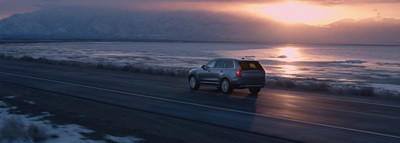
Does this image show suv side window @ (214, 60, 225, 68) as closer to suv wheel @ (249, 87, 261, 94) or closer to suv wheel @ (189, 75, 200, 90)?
suv wheel @ (189, 75, 200, 90)

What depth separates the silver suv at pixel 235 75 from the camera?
1762 centimetres

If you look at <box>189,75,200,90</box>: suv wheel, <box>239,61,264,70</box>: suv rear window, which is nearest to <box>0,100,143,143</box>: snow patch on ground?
<box>239,61,264,70</box>: suv rear window

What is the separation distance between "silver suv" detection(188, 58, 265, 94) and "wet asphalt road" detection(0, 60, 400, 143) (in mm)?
442

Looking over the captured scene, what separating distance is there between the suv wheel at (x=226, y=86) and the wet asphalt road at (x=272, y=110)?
10.7 inches

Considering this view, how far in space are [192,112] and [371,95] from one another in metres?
10.5

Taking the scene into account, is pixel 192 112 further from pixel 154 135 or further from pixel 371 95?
pixel 371 95

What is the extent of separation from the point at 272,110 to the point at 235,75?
4314mm

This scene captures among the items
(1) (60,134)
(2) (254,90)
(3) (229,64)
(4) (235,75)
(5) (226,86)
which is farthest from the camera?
(2) (254,90)

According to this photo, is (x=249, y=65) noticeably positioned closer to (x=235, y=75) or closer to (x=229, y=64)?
(x=235, y=75)

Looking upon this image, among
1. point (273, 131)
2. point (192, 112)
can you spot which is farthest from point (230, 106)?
point (273, 131)

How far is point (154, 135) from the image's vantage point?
31.3 feet

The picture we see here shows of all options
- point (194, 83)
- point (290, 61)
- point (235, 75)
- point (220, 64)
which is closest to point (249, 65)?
point (235, 75)

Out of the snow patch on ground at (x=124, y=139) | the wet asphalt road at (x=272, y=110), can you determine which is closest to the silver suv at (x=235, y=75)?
the wet asphalt road at (x=272, y=110)

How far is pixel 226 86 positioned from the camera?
18125 millimetres
